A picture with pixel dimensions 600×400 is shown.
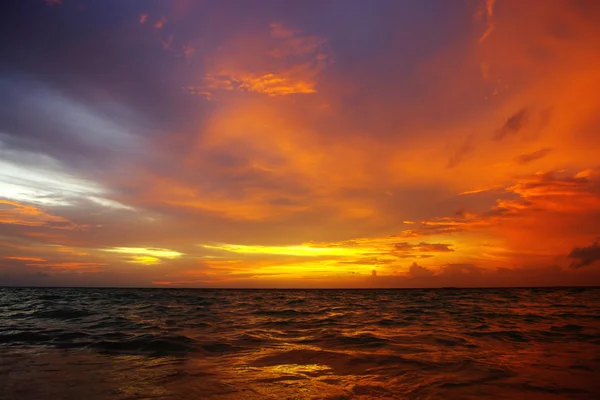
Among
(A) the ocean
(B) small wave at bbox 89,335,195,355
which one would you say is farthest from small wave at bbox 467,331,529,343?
(B) small wave at bbox 89,335,195,355

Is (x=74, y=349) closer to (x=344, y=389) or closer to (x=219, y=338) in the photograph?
(x=219, y=338)

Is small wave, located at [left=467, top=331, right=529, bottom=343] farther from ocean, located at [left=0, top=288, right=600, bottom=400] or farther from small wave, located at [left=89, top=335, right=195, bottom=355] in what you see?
small wave, located at [left=89, top=335, right=195, bottom=355]

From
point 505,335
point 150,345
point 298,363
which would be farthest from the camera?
point 505,335

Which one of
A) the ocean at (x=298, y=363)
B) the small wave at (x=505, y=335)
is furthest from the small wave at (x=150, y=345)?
the small wave at (x=505, y=335)

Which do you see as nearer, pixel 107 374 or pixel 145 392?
pixel 145 392

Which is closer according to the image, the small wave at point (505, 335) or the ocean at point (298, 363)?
the ocean at point (298, 363)

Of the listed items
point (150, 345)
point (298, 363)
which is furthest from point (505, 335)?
point (150, 345)

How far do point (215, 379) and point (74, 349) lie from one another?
20.5 feet

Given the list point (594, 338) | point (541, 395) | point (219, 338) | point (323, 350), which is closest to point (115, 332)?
point (219, 338)

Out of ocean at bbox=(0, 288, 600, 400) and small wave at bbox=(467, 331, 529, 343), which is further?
small wave at bbox=(467, 331, 529, 343)

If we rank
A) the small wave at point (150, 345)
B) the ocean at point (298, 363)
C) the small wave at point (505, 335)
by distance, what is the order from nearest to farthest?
the ocean at point (298, 363), the small wave at point (150, 345), the small wave at point (505, 335)

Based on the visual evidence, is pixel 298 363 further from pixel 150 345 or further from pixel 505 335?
pixel 505 335

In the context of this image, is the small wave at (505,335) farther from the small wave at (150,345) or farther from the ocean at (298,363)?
the small wave at (150,345)

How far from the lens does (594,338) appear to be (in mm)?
13281
